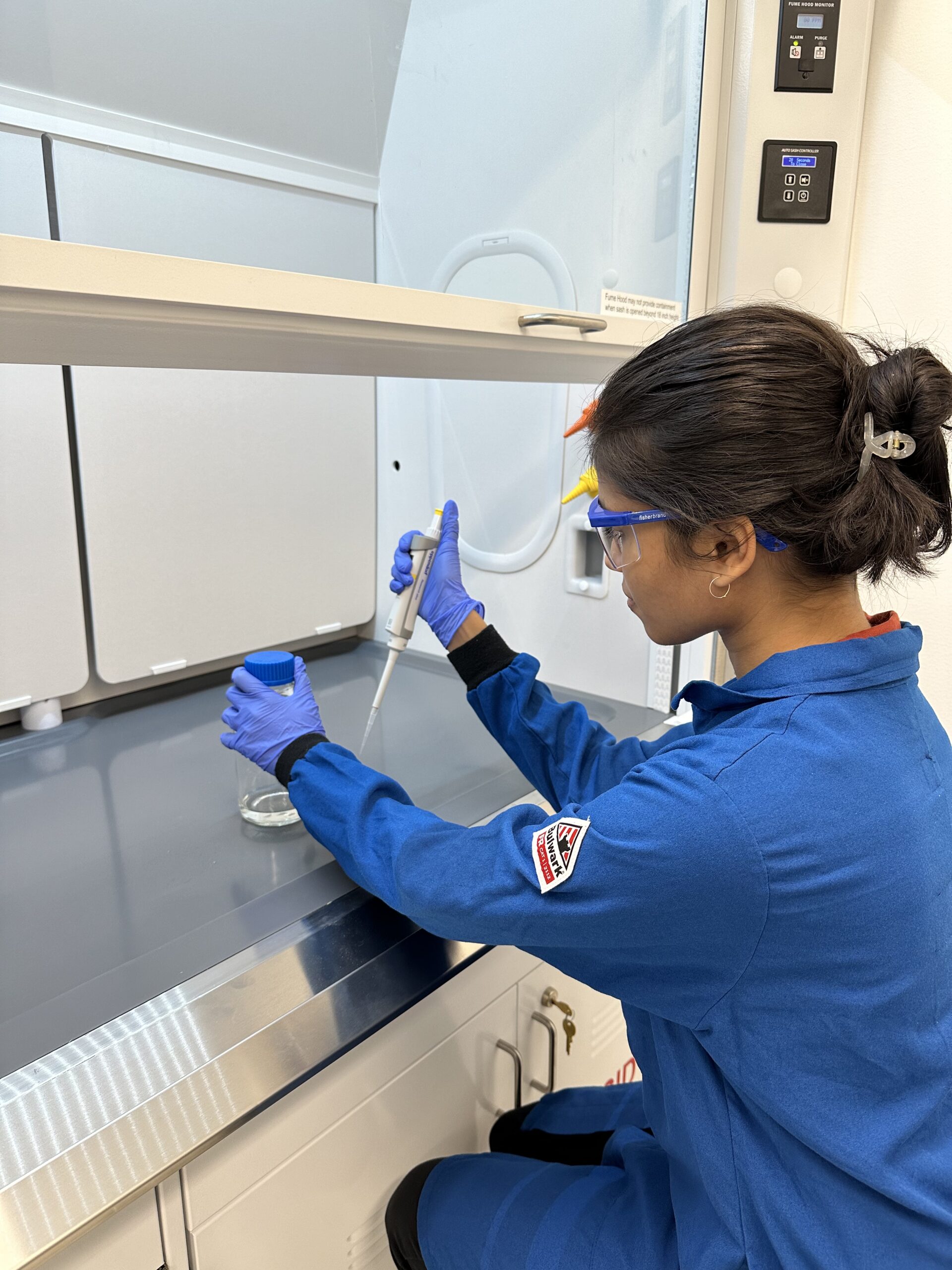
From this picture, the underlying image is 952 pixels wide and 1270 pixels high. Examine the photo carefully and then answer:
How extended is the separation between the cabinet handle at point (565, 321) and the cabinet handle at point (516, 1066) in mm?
829

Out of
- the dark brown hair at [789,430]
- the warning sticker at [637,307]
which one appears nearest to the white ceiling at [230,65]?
the warning sticker at [637,307]

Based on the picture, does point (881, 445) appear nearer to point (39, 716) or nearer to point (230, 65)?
point (230, 65)

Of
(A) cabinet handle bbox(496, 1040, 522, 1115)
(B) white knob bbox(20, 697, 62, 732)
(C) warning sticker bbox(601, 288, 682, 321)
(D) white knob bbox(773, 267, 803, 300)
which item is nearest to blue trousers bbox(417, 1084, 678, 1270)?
(A) cabinet handle bbox(496, 1040, 522, 1115)

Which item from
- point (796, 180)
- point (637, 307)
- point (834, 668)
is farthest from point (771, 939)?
point (796, 180)

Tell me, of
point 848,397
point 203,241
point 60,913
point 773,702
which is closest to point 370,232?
point 203,241

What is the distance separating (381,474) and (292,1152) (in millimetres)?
1166

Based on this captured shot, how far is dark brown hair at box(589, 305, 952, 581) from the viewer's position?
689 millimetres

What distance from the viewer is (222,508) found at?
56.6 inches

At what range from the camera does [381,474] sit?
165cm

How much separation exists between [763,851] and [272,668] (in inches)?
23.1

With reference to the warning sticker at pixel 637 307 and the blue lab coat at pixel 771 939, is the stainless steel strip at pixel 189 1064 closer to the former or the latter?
the blue lab coat at pixel 771 939

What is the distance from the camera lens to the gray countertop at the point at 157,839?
0.77 metres

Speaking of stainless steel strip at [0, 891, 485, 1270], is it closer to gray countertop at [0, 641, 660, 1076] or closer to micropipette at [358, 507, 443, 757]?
gray countertop at [0, 641, 660, 1076]

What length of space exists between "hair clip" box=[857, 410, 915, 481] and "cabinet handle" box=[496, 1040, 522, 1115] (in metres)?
0.74
